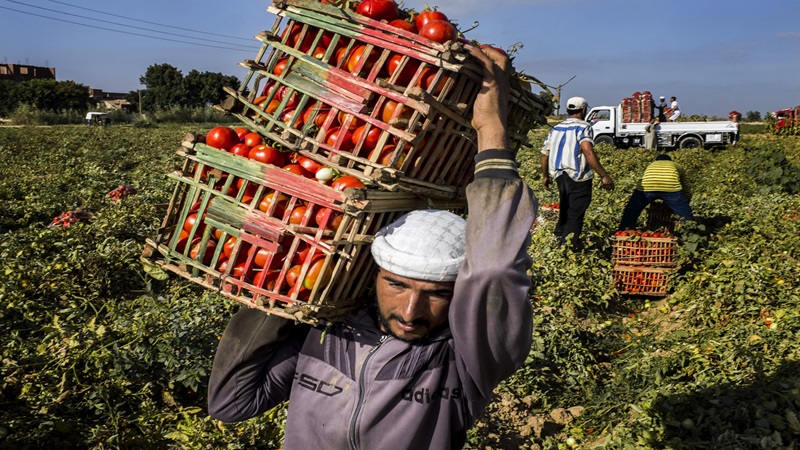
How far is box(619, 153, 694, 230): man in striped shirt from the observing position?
6801 mm

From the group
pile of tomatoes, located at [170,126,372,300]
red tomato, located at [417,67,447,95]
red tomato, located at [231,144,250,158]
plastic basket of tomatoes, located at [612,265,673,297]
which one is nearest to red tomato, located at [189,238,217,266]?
pile of tomatoes, located at [170,126,372,300]

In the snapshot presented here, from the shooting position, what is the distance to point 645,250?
6113 millimetres

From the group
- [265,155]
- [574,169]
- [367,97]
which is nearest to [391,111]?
[367,97]

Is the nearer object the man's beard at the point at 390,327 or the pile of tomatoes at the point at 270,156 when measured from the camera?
the man's beard at the point at 390,327

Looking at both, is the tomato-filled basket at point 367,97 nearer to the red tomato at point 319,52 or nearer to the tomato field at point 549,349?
the red tomato at point 319,52

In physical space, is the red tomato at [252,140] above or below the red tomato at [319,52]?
below

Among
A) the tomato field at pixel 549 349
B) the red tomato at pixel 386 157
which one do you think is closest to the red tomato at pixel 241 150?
the red tomato at pixel 386 157

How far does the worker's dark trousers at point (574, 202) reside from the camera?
259 inches

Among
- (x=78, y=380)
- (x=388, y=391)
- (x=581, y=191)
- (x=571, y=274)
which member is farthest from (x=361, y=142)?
(x=581, y=191)

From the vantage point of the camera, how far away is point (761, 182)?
11016 millimetres

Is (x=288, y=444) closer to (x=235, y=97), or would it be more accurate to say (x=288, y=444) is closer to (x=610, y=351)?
(x=235, y=97)

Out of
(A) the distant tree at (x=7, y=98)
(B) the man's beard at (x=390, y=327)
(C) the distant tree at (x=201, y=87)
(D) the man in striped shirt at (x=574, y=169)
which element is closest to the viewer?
(B) the man's beard at (x=390, y=327)

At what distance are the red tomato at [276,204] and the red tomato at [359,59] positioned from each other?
0.43 m

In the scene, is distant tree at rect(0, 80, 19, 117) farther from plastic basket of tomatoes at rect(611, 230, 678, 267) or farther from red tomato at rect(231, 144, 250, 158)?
red tomato at rect(231, 144, 250, 158)
